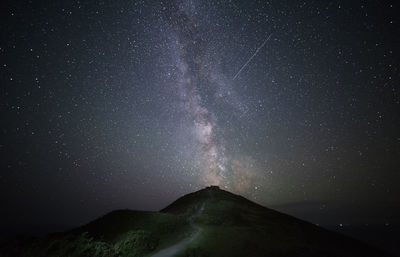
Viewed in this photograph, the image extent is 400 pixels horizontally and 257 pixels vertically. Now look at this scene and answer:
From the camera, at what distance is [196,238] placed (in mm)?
27453

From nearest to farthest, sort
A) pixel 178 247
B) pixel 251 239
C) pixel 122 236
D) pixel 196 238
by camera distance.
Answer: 1. pixel 178 247
2. pixel 196 238
3. pixel 251 239
4. pixel 122 236

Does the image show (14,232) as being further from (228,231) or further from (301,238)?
(301,238)

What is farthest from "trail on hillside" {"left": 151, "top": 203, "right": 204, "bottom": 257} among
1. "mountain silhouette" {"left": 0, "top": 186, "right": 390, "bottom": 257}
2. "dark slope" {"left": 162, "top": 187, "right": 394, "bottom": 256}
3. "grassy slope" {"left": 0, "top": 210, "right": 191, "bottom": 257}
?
"grassy slope" {"left": 0, "top": 210, "right": 191, "bottom": 257}

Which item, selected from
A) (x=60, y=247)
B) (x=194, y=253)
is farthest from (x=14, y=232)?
(x=194, y=253)

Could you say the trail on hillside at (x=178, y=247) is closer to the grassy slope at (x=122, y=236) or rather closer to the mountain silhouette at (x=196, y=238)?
the mountain silhouette at (x=196, y=238)

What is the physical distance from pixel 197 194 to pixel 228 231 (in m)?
26.0

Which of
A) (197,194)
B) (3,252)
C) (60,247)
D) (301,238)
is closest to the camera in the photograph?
(3,252)

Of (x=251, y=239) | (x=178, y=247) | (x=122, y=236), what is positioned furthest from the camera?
(x=122, y=236)

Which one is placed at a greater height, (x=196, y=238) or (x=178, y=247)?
(x=196, y=238)

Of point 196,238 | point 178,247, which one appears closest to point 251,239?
point 196,238

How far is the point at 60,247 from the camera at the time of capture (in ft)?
45.5

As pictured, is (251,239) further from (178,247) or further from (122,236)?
(122,236)

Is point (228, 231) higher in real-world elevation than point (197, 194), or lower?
lower

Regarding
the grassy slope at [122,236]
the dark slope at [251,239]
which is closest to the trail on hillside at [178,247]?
the dark slope at [251,239]
